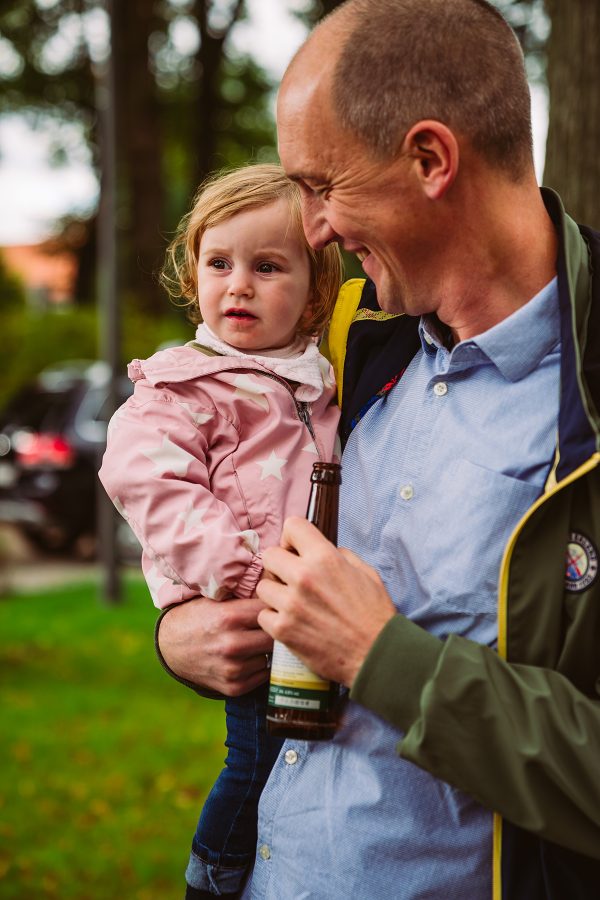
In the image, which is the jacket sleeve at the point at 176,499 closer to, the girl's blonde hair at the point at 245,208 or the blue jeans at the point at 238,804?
the blue jeans at the point at 238,804

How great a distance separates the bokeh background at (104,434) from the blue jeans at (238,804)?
3.82 feet

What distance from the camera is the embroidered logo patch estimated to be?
174 centimetres

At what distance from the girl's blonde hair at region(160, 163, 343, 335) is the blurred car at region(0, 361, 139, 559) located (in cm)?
968

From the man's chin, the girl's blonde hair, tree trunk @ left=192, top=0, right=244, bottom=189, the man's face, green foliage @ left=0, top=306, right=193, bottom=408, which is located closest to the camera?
the man's face

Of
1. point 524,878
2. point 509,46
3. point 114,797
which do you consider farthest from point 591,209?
point 114,797

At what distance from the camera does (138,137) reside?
1916cm

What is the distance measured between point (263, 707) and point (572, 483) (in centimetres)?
89

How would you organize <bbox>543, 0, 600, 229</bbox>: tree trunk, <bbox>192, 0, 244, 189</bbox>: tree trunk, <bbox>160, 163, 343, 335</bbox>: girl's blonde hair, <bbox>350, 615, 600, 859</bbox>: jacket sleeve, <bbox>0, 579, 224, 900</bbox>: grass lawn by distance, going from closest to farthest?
<bbox>350, 615, 600, 859</bbox>: jacket sleeve
<bbox>160, 163, 343, 335</bbox>: girl's blonde hair
<bbox>543, 0, 600, 229</bbox>: tree trunk
<bbox>0, 579, 224, 900</bbox>: grass lawn
<bbox>192, 0, 244, 189</bbox>: tree trunk

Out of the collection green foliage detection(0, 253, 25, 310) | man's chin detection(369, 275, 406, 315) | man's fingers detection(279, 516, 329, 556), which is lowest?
green foliage detection(0, 253, 25, 310)

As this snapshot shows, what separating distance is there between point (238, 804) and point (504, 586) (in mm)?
912

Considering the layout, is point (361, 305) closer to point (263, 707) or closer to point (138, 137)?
point (263, 707)

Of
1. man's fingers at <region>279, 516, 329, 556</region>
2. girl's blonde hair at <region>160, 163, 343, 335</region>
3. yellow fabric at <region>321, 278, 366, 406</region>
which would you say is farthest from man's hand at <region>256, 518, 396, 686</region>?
girl's blonde hair at <region>160, 163, 343, 335</region>

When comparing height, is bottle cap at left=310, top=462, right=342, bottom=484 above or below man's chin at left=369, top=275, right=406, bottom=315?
below

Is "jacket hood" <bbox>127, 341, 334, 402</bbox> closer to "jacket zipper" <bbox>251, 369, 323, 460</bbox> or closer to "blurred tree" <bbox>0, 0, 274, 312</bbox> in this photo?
"jacket zipper" <bbox>251, 369, 323, 460</bbox>
